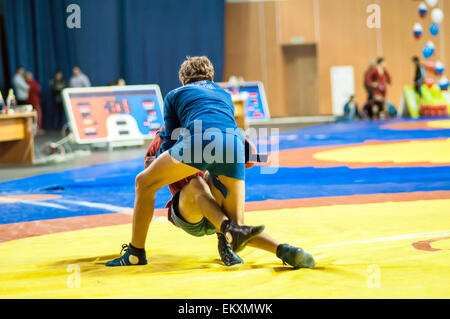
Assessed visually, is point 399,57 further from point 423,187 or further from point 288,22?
point 423,187

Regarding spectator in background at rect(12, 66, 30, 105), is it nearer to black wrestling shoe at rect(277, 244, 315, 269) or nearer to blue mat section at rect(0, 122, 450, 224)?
blue mat section at rect(0, 122, 450, 224)

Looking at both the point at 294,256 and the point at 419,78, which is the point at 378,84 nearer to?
the point at 419,78

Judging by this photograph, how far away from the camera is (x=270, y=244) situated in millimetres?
2861

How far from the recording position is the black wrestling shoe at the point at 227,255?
309 centimetres

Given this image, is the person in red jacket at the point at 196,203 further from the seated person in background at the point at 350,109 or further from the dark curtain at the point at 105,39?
the dark curtain at the point at 105,39

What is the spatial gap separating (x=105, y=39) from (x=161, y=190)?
40.4 feet

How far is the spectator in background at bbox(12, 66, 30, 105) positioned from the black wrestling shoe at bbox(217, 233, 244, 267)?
44.4ft

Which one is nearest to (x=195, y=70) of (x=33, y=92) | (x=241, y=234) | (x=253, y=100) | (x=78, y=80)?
(x=241, y=234)

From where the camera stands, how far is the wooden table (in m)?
9.18

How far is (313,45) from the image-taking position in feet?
65.1

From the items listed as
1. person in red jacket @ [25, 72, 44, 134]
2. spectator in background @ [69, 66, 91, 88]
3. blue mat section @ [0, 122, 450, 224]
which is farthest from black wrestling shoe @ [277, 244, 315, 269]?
person in red jacket @ [25, 72, 44, 134]

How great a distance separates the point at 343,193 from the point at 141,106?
5930 mm

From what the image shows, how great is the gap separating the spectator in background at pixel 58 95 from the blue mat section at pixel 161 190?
944cm

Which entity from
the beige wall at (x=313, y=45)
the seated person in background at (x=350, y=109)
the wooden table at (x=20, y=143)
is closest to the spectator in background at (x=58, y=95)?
the beige wall at (x=313, y=45)
